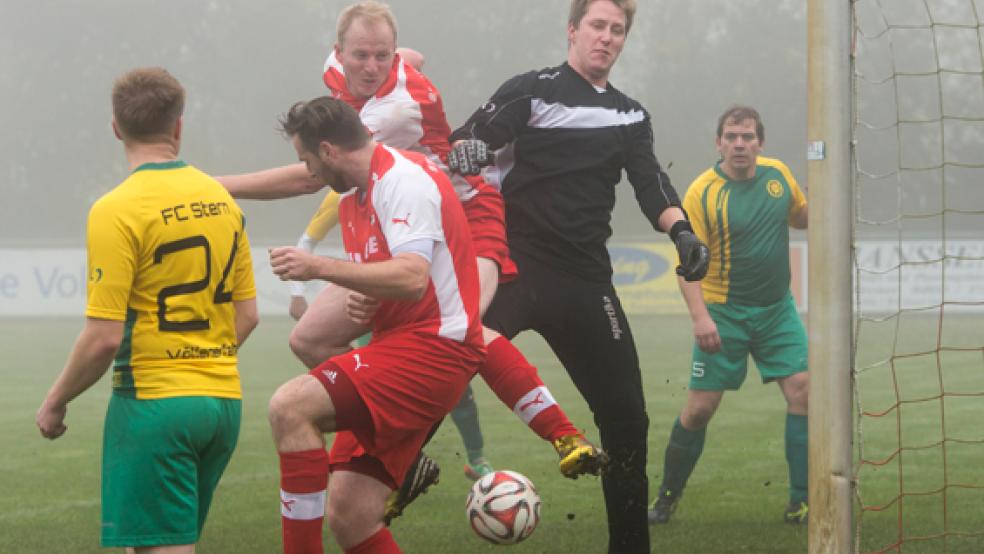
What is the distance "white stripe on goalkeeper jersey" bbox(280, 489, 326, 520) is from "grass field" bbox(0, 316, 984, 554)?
1.75m

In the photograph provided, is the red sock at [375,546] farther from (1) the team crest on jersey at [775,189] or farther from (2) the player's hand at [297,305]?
(1) the team crest on jersey at [775,189]

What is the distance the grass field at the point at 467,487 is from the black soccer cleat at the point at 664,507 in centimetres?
8

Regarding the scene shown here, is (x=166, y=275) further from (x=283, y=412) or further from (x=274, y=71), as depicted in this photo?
(x=274, y=71)

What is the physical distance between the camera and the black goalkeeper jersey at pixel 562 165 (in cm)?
485

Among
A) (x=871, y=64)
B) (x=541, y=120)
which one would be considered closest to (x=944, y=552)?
(x=541, y=120)

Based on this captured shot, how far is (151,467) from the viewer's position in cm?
341

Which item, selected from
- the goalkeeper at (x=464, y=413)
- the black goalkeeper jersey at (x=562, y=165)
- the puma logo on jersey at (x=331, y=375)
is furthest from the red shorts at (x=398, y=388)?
the goalkeeper at (x=464, y=413)

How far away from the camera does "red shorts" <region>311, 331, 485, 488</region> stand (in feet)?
12.4

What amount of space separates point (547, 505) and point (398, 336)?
3024 mm

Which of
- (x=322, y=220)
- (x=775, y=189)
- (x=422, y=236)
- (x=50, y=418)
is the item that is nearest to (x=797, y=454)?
(x=775, y=189)

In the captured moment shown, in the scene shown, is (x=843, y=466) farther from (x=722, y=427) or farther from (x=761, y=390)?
(x=761, y=390)

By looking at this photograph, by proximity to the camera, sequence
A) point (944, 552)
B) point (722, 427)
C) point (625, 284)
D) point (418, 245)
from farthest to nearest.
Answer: point (625, 284) → point (722, 427) → point (944, 552) → point (418, 245)

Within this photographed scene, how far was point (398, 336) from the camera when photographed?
12.7 feet

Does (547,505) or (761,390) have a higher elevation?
(547,505)
